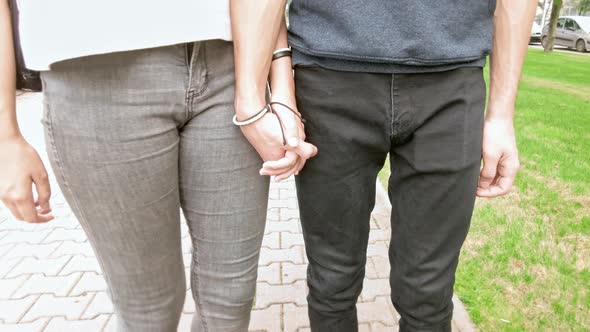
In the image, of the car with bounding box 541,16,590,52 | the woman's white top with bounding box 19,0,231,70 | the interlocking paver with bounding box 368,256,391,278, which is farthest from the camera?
the car with bounding box 541,16,590,52

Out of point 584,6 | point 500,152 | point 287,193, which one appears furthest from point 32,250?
point 584,6

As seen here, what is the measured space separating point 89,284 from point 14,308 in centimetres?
36

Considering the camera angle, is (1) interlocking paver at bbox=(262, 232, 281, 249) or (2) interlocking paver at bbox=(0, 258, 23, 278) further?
(1) interlocking paver at bbox=(262, 232, 281, 249)

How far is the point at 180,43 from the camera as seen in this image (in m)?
0.97

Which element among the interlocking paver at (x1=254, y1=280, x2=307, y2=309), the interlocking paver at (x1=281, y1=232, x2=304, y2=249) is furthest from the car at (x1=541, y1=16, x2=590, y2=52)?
the interlocking paver at (x1=254, y1=280, x2=307, y2=309)

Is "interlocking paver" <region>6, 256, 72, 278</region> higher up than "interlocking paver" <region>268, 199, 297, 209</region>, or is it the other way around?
"interlocking paver" <region>6, 256, 72, 278</region>

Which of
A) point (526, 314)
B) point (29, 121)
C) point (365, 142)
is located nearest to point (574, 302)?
point (526, 314)

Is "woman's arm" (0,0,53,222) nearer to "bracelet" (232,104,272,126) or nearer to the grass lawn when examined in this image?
"bracelet" (232,104,272,126)

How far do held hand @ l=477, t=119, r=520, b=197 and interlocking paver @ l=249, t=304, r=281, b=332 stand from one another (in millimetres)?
1330

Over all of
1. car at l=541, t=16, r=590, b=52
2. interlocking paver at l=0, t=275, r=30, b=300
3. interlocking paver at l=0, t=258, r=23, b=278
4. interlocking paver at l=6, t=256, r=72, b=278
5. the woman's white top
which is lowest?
car at l=541, t=16, r=590, b=52

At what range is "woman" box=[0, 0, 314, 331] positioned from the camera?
907 mm

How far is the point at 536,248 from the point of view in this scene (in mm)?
2744

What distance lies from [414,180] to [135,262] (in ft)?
2.37

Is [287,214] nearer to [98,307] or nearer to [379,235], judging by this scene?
[379,235]
